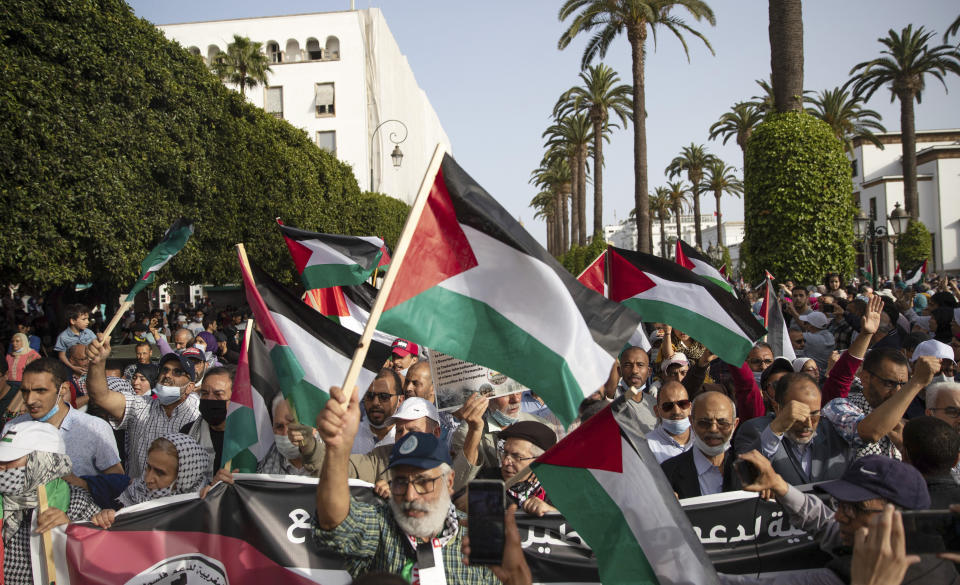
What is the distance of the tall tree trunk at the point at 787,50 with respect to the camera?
42.5 feet

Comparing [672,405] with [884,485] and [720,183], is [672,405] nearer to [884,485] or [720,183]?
[884,485]

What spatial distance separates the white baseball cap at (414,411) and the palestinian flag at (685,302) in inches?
73.0

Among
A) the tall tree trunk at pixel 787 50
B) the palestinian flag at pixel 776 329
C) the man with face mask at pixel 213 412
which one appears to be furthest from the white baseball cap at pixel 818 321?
the man with face mask at pixel 213 412

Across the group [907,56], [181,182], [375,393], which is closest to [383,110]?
[907,56]

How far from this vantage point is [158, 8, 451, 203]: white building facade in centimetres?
5281

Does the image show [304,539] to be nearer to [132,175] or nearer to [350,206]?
[132,175]

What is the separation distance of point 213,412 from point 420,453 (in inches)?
102

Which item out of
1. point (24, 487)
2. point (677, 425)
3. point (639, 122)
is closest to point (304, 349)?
point (24, 487)

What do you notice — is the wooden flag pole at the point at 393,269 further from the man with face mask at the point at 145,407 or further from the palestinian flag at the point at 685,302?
the man with face mask at the point at 145,407

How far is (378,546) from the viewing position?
3.02 metres

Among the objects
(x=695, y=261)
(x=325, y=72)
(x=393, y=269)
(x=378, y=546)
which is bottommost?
(x=378, y=546)

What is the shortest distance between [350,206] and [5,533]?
30816 mm

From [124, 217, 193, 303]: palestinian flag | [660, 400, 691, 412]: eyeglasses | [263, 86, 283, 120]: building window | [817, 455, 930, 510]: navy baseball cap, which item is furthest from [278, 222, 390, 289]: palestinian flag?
[263, 86, 283, 120]: building window

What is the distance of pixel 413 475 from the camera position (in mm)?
3051
